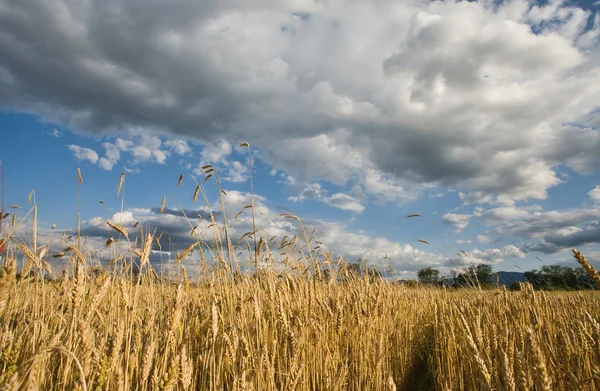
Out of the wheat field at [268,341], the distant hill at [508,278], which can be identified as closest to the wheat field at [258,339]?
the wheat field at [268,341]

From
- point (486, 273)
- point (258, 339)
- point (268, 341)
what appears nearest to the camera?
point (258, 339)

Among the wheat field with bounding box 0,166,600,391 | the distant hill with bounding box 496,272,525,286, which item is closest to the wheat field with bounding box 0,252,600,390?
the wheat field with bounding box 0,166,600,391

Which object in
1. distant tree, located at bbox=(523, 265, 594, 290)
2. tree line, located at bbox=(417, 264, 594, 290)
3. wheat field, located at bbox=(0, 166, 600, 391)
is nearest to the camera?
wheat field, located at bbox=(0, 166, 600, 391)

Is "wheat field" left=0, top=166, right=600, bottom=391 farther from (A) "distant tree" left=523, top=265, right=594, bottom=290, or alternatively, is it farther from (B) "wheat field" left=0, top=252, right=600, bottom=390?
(A) "distant tree" left=523, top=265, right=594, bottom=290

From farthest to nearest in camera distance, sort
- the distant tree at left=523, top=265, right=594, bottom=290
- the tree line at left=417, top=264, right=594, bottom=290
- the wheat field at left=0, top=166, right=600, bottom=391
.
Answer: the distant tree at left=523, top=265, right=594, bottom=290 < the tree line at left=417, top=264, right=594, bottom=290 < the wheat field at left=0, top=166, right=600, bottom=391

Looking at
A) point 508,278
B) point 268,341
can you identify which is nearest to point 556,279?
point 508,278

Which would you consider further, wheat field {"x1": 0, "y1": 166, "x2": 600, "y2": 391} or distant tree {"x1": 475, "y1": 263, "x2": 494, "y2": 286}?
distant tree {"x1": 475, "y1": 263, "x2": 494, "y2": 286}

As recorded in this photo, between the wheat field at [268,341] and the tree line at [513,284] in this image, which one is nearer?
the wheat field at [268,341]

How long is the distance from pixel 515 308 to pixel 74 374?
3.86 m

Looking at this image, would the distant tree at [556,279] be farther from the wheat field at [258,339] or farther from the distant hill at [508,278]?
the wheat field at [258,339]

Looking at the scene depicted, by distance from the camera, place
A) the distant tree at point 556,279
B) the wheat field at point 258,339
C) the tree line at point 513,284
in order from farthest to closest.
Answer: the distant tree at point 556,279
the tree line at point 513,284
the wheat field at point 258,339

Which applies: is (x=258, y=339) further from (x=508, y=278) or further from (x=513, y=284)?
(x=513, y=284)

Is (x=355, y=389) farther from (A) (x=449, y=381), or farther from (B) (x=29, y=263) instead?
(B) (x=29, y=263)

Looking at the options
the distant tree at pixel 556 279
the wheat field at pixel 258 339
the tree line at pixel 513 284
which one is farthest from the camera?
the distant tree at pixel 556 279
